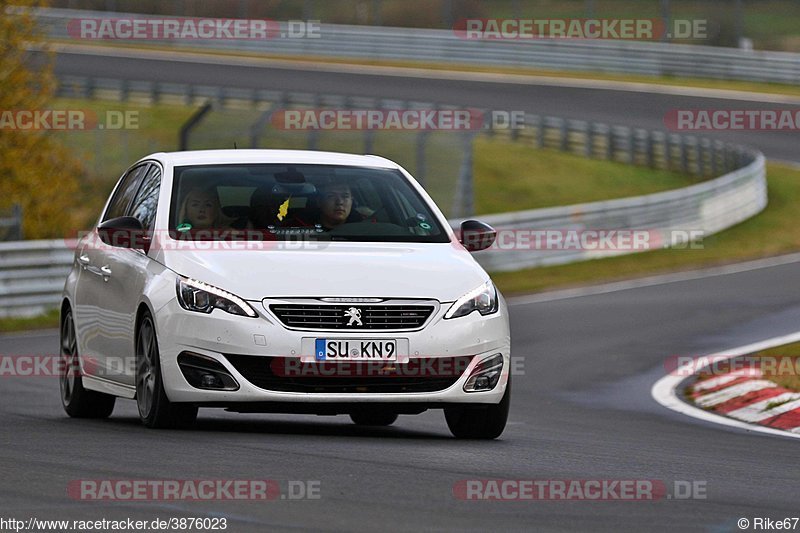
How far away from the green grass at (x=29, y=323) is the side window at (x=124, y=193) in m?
9.41

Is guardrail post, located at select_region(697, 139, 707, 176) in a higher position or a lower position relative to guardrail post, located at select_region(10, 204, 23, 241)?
lower

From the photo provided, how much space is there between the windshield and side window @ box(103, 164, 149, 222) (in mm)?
841

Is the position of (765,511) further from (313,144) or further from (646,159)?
(646,159)

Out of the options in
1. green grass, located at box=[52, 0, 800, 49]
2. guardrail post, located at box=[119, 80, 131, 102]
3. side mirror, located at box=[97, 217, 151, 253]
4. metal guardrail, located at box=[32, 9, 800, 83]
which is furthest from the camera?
metal guardrail, located at box=[32, 9, 800, 83]

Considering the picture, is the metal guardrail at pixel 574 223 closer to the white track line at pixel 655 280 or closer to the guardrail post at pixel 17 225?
the guardrail post at pixel 17 225

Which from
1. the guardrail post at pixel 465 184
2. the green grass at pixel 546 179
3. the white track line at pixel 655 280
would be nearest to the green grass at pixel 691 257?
the white track line at pixel 655 280

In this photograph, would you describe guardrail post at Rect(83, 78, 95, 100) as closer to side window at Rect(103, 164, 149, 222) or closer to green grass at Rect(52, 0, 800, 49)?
green grass at Rect(52, 0, 800, 49)

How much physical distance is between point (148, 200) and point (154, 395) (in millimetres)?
1515

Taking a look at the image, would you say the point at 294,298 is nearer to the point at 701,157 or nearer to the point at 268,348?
the point at 268,348

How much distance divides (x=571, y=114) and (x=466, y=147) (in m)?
16.9

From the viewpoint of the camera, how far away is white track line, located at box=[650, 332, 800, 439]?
11.4 meters

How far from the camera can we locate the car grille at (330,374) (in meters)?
8.89

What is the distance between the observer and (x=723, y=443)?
10156 mm

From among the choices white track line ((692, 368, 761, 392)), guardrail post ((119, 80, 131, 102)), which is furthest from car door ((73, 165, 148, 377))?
guardrail post ((119, 80, 131, 102))
